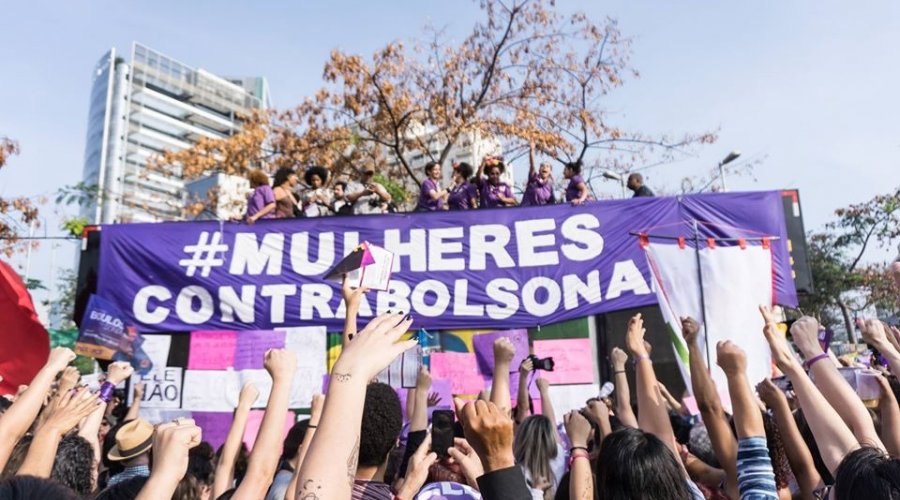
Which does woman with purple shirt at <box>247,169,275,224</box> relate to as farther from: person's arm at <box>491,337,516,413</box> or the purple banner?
person's arm at <box>491,337,516,413</box>

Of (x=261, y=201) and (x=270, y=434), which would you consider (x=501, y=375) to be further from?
(x=261, y=201)

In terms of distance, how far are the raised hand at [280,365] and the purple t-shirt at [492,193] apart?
664 cm

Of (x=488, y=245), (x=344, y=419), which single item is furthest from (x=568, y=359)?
(x=344, y=419)

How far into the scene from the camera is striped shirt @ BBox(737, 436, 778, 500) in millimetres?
2170

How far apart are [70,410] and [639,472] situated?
79.4 inches

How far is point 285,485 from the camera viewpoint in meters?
2.65

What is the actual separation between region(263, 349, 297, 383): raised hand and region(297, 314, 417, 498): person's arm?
2.85ft

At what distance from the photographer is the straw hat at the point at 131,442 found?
3.04 m

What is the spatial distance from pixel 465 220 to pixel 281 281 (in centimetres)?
235

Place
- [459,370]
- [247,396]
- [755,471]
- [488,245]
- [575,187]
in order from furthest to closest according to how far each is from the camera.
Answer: [575,187], [488,245], [459,370], [247,396], [755,471]

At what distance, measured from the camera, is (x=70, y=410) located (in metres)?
2.49

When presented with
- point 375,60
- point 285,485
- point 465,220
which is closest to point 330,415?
point 285,485

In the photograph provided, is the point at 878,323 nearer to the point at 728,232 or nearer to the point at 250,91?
the point at 728,232

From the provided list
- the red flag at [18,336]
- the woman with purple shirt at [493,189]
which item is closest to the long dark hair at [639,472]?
the red flag at [18,336]
